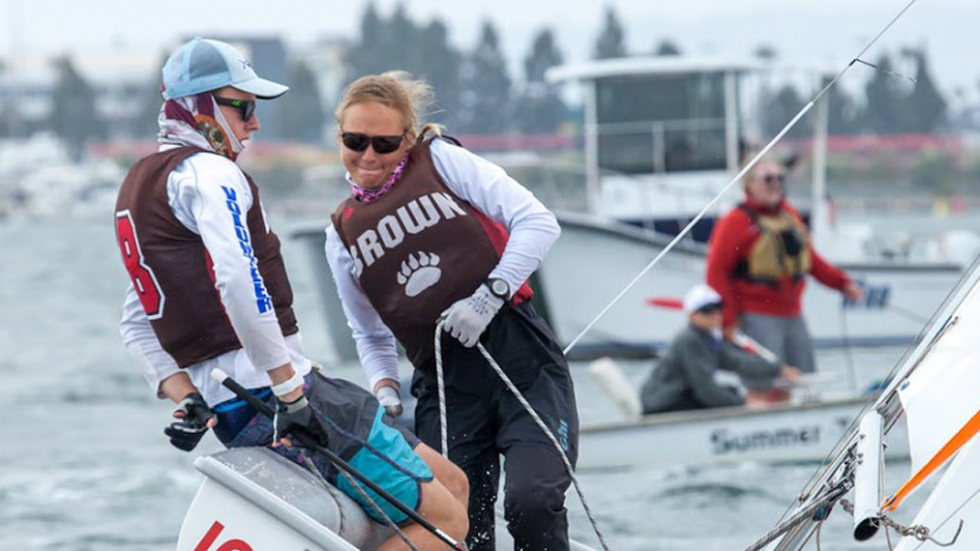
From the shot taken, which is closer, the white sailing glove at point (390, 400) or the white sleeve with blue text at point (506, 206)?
the white sleeve with blue text at point (506, 206)

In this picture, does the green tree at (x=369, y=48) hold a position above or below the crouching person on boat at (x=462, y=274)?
below

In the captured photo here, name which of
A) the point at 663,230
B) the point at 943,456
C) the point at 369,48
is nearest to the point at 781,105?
the point at 663,230

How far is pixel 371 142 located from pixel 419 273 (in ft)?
1.12

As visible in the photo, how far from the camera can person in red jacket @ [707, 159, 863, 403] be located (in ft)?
31.5

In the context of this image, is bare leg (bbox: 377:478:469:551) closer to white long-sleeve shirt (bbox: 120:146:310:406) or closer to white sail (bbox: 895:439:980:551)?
white long-sleeve shirt (bbox: 120:146:310:406)

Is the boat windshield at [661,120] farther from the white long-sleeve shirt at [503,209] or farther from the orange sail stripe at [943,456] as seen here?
the orange sail stripe at [943,456]

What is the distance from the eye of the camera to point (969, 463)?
11.6ft

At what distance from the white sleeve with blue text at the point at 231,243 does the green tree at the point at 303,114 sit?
148 feet

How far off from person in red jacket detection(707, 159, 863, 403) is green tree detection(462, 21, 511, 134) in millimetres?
13116

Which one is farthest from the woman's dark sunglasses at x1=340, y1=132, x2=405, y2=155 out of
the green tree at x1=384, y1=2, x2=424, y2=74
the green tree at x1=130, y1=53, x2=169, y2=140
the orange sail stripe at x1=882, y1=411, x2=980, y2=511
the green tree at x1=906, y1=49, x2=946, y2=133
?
the green tree at x1=130, y1=53, x2=169, y2=140

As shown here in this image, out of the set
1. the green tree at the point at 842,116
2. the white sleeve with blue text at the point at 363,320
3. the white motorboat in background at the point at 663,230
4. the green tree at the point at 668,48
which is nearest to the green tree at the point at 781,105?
the white motorboat in background at the point at 663,230

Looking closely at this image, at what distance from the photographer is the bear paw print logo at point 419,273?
4.03 m

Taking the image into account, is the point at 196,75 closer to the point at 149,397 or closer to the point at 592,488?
the point at 592,488

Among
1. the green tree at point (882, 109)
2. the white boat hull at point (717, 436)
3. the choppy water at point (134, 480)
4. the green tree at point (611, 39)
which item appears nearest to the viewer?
the choppy water at point (134, 480)
